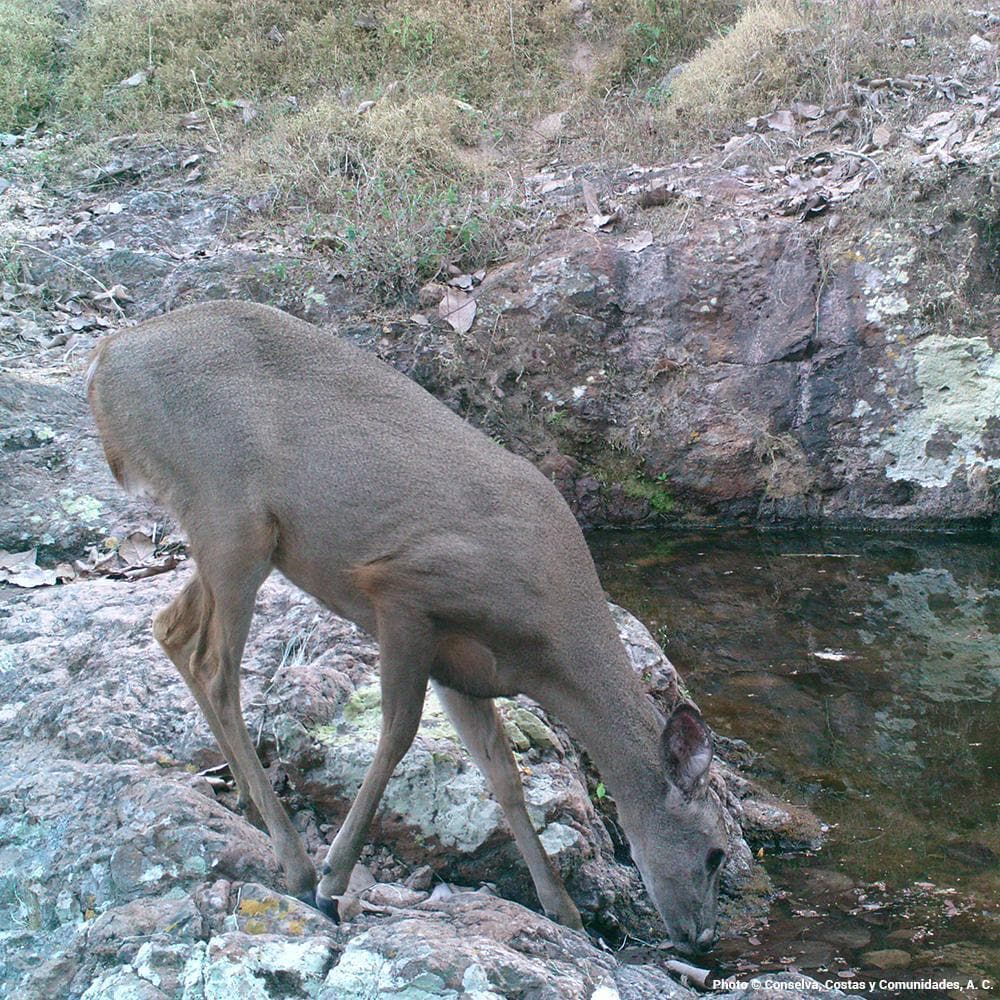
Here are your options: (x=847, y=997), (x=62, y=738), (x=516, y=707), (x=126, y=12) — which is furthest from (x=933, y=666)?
(x=126, y=12)

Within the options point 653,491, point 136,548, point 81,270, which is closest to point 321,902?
point 136,548

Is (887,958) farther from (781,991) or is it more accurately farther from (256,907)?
(256,907)

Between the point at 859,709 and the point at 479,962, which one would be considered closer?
the point at 479,962

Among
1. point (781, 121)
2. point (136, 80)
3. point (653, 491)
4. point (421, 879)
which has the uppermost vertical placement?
point (781, 121)

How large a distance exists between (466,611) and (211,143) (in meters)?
9.19

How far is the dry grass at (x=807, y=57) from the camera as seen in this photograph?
11242mm

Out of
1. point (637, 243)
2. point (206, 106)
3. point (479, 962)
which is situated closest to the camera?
point (479, 962)

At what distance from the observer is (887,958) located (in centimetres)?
442

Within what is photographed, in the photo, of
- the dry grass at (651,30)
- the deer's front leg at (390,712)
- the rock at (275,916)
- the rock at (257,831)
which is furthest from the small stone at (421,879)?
the dry grass at (651,30)

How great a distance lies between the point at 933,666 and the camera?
22.6 ft

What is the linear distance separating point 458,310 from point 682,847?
19.7 feet

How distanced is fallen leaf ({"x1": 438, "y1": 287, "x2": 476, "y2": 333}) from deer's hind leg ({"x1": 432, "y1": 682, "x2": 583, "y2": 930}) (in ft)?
17.5

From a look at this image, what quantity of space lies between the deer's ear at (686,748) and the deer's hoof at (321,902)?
3.99ft

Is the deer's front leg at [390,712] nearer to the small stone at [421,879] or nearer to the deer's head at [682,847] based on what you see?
the small stone at [421,879]
